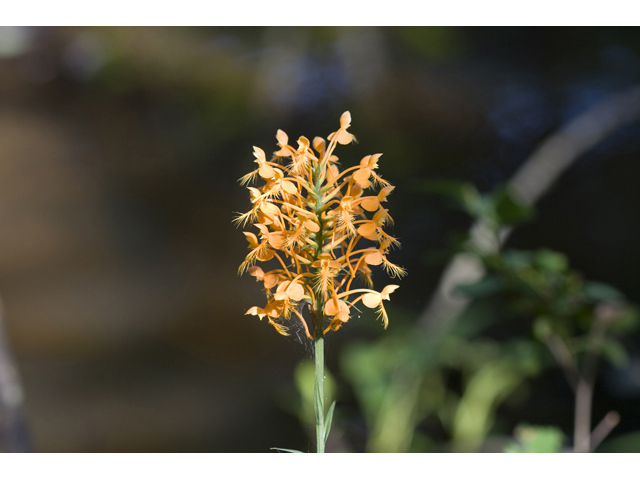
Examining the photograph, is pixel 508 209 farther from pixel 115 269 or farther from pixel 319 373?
pixel 115 269

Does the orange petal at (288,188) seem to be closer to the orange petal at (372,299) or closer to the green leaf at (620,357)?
the orange petal at (372,299)

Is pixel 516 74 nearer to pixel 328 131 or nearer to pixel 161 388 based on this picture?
pixel 328 131

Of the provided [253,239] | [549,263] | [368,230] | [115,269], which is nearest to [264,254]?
[253,239]

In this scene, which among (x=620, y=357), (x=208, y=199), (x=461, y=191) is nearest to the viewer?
(x=461, y=191)

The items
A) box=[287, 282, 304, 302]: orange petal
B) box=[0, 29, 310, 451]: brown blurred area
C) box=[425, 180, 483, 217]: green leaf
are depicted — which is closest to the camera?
box=[287, 282, 304, 302]: orange petal

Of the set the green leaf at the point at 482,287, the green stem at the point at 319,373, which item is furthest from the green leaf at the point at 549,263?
the green stem at the point at 319,373

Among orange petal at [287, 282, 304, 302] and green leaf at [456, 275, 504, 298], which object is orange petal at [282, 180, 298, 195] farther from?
green leaf at [456, 275, 504, 298]

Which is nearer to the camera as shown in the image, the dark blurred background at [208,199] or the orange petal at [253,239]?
the orange petal at [253,239]

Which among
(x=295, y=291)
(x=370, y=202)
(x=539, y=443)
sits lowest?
(x=539, y=443)

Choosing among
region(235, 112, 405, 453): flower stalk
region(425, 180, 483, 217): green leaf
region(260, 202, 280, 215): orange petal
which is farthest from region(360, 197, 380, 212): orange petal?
region(425, 180, 483, 217): green leaf
